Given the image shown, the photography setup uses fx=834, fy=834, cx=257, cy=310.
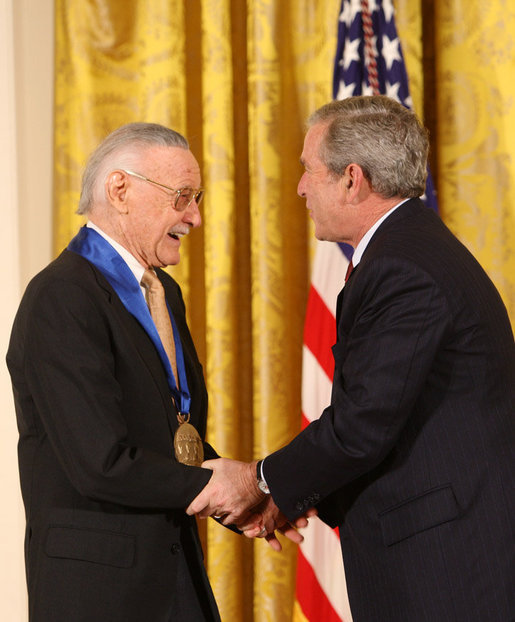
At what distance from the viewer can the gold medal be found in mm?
2324

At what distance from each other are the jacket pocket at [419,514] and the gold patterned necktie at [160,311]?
76 cm

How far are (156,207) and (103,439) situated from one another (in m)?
0.76

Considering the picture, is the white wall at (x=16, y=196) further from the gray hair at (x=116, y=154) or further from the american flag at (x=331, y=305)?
the gray hair at (x=116, y=154)

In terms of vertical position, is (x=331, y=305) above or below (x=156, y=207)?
below

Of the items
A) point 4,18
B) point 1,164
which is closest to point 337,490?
point 1,164

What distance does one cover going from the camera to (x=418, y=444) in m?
2.16

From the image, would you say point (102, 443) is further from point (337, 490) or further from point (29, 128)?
point (29, 128)

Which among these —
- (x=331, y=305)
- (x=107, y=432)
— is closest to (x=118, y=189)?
(x=107, y=432)

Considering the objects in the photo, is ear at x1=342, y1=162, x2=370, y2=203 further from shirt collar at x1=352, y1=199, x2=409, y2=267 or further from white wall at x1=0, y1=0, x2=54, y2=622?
white wall at x1=0, y1=0, x2=54, y2=622

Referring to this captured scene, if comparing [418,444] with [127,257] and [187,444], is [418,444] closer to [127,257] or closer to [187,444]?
[187,444]

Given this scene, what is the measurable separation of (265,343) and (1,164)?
4.89 feet

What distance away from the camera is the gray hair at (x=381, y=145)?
2.42 m

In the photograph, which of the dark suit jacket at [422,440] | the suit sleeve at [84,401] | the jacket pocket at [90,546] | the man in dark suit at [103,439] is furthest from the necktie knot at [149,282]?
the jacket pocket at [90,546]

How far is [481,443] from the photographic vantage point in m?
2.14
